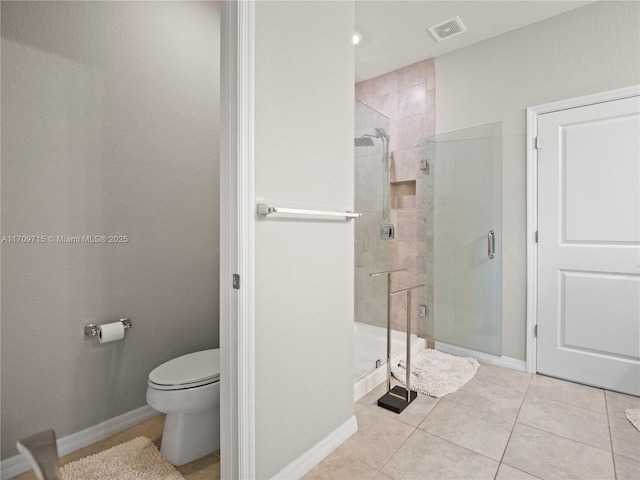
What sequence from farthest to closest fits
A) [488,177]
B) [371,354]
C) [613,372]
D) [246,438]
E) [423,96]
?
[423,96] → [488,177] → [371,354] → [613,372] → [246,438]

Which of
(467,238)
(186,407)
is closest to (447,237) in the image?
(467,238)

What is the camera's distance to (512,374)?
2516 mm

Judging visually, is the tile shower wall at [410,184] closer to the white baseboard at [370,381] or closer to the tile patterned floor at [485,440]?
the white baseboard at [370,381]

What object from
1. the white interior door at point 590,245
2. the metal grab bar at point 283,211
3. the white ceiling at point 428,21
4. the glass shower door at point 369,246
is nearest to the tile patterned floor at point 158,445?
the glass shower door at point 369,246

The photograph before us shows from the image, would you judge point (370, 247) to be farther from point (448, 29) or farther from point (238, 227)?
point (448, 29)

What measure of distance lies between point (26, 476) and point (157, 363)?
686 millimetres

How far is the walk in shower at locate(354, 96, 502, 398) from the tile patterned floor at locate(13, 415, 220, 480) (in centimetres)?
121

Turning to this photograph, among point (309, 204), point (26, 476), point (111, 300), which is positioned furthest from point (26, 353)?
point (309, 204)

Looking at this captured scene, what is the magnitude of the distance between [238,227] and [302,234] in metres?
0.34

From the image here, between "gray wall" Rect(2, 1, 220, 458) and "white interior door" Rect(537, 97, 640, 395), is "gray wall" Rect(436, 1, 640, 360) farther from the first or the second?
"gray wall" Rect(2, 1, 220, 458)

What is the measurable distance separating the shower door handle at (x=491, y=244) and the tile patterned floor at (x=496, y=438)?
96cm

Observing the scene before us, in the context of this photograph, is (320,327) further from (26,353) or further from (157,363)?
(26,353)

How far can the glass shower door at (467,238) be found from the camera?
2648 millimetres

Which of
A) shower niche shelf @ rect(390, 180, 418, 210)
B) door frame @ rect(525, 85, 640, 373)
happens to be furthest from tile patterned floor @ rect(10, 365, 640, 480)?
shower niche shelf @ rect(390, 180, 418, 210)
